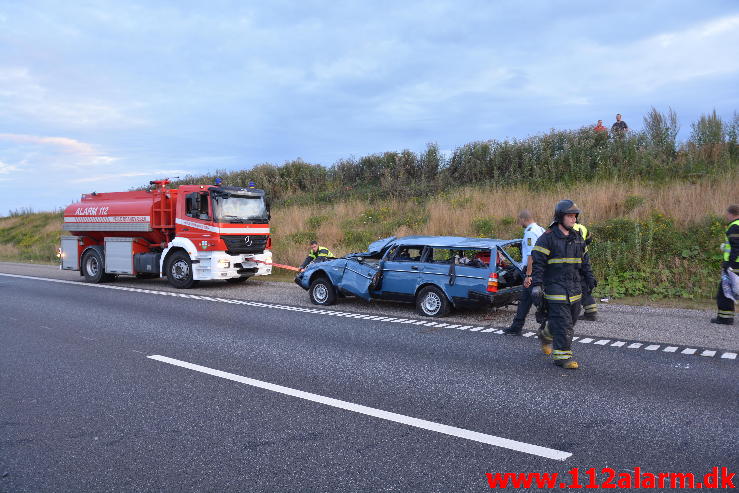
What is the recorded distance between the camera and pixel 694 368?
6188 mm

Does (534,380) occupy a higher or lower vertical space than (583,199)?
lower

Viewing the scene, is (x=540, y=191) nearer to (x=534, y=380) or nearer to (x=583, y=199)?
(x=583, y=199)

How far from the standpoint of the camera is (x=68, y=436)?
4.39 meters

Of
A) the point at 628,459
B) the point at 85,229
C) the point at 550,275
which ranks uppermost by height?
the point at 85,229

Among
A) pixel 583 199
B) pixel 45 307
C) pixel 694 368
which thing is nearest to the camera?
pixel 694 368

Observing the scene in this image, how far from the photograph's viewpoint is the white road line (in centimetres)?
399

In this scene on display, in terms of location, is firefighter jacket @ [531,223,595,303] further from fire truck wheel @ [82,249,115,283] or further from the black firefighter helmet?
fire truck wheel @ [82,249,115,283]

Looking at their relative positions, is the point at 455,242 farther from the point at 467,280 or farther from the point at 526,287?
the point at 526,287

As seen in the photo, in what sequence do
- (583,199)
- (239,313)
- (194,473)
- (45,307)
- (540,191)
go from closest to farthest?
(194,473)
(239,313)
(45,307)
(583,199)
(540,191)

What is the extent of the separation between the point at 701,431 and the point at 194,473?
12.3 feet

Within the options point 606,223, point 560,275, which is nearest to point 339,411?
point 560,275

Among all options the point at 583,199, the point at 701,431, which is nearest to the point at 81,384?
the point at 701,431

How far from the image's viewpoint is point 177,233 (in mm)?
14875

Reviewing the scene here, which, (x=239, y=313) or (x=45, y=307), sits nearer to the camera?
(x=239, y=313)
